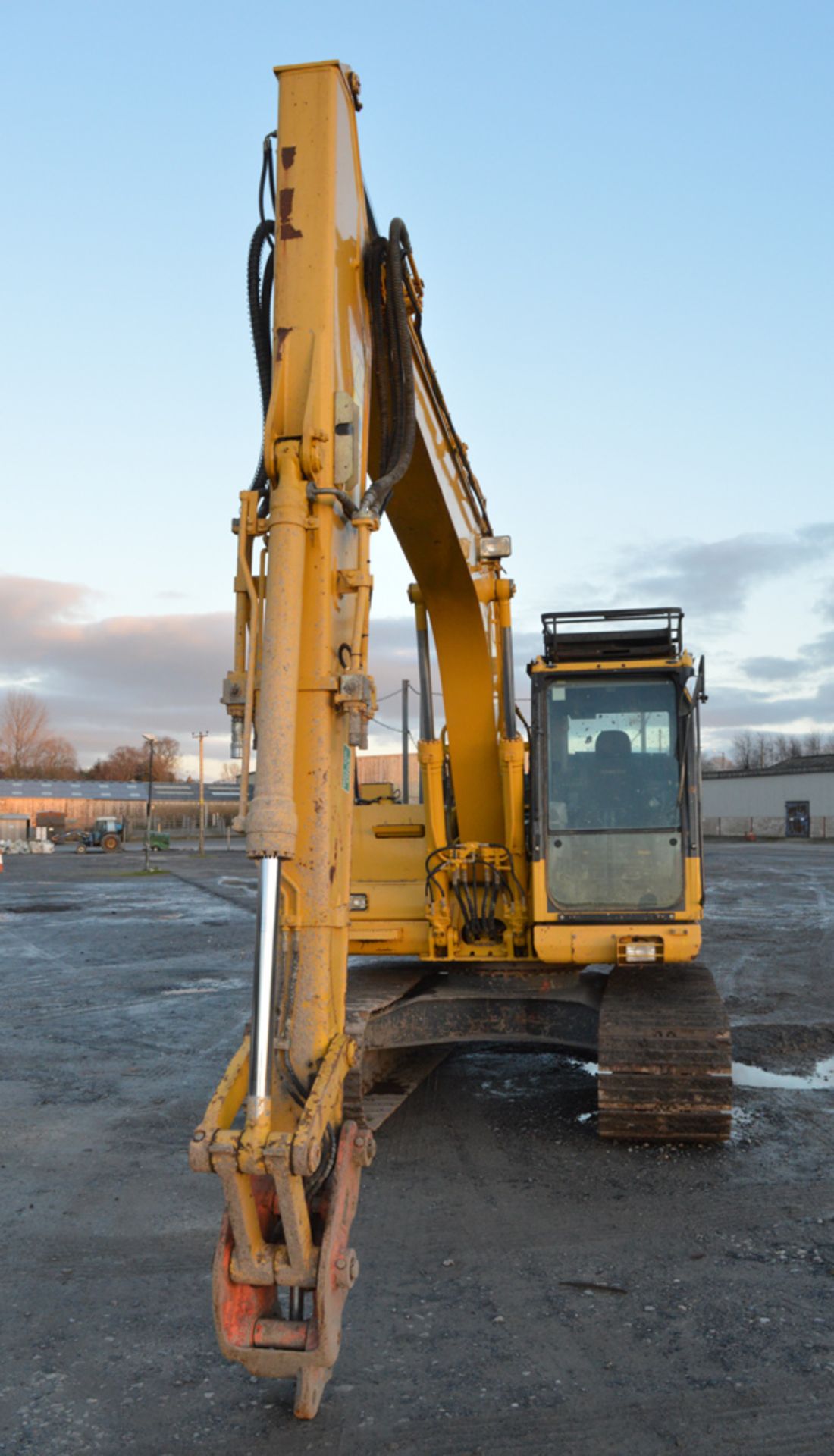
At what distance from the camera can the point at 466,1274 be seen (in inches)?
190

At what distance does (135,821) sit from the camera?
83375mm

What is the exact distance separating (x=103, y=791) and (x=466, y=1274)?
89.3 metres

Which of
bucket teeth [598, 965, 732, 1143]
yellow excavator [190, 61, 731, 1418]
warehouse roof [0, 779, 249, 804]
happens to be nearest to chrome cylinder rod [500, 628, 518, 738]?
yellow excavator [190, 61, 731, 1418]

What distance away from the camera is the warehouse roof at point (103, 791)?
86.8 metres

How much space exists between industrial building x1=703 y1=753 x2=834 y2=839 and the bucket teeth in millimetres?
53951

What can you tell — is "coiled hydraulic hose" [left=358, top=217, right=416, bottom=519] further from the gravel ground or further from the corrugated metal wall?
the corrugated metal wall

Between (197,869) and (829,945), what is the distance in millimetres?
27947

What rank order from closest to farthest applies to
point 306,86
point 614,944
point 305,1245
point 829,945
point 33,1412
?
point 305,1245 → point 33,1412 → point 306,86 → point 614,944 → point 829,945

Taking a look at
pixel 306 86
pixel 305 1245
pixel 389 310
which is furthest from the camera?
pixel 389 310

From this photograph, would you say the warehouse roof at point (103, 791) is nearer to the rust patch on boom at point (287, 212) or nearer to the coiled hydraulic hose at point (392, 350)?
the coiled hydraulic hose at point (392, 350)

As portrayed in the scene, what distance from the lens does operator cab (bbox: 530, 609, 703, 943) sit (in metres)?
7.14

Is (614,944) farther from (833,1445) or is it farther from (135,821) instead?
(135,821)

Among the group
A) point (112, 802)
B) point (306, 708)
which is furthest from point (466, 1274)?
point (112, 802)

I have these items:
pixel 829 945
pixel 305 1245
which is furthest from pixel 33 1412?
pixel 829 945
